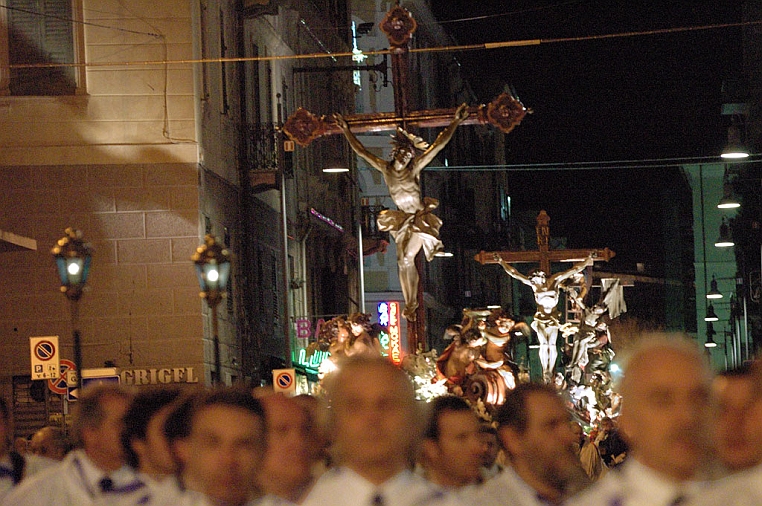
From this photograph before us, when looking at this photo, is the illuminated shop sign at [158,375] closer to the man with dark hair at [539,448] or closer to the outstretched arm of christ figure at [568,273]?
the outstretched arm of christ figure at [568,273]

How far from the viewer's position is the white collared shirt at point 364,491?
405 cm

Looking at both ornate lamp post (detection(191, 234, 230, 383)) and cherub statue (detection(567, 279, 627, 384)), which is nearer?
ornate lamp post (detection(191, 234, 230, 383))

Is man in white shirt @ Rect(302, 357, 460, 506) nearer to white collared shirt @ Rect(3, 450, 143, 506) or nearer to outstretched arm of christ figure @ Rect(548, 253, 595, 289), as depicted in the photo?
white collared shirt @ Rect(3, 450, 143, 506)

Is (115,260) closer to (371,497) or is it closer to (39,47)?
(39,47)

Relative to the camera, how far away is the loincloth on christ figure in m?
15.4

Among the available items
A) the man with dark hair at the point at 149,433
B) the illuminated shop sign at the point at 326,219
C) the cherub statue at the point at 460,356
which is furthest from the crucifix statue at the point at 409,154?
the illuminated shop sign at the point at 326,219

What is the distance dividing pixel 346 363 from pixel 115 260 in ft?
68.3

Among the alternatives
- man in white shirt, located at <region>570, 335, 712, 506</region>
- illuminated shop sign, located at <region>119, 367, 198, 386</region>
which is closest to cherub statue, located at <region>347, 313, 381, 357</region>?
illuminated shop sign, located at <region>119, 367, 198, 386</region>

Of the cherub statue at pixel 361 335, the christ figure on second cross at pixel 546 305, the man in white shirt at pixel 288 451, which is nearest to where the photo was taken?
the man in white shirt at pixel 288 451

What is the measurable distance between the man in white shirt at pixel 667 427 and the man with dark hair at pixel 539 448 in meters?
1.42

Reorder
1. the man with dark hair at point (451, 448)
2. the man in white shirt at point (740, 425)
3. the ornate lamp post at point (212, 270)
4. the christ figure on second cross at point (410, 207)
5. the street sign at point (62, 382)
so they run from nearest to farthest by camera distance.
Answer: the man in white shirt at point (740, 425) → the man with dark hair at point (451, 448) → the ornate lamp post at point (212, 270) → the christ figure on second cross at point (410, 207) → the street sign at point (62, 382)

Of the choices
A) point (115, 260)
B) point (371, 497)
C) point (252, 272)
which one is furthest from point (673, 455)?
point (252, 272)

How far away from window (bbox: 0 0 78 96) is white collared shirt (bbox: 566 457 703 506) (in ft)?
72.0

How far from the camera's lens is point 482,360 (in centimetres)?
1482
